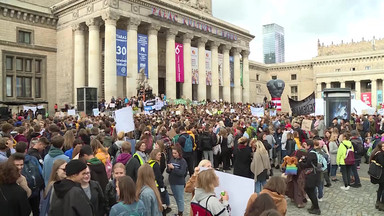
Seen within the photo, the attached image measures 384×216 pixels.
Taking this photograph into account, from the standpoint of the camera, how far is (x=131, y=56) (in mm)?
31984

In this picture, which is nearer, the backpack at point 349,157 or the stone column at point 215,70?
the backpack at point 349,157

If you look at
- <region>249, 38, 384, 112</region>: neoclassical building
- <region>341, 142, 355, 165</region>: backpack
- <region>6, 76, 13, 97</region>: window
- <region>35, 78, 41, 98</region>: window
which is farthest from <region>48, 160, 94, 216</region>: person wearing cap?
<region>249, 38, 384, 112</region>: neoclassical building

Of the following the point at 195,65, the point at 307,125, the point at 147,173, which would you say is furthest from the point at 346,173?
the point at 195,65

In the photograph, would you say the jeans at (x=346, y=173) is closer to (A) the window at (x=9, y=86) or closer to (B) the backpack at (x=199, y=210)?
(B) the backpack at (x=199, y=210)

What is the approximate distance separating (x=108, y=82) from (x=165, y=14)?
405 inches

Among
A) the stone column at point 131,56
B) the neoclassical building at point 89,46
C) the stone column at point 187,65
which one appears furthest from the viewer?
the stone column at point 187,65

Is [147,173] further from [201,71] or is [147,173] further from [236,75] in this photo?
[236,75]

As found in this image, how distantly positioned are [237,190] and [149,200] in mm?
1273

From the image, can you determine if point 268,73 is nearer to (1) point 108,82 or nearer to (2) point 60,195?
(1) point 108,82

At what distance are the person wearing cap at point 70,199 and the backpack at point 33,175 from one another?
2.03 meters

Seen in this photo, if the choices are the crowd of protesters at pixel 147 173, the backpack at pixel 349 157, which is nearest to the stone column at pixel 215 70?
the crowd of protesters at pixel 147 173

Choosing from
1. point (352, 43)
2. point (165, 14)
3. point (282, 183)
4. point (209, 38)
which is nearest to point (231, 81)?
point (209, 38)

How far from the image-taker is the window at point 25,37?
107 ft

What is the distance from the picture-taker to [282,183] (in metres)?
4.46
